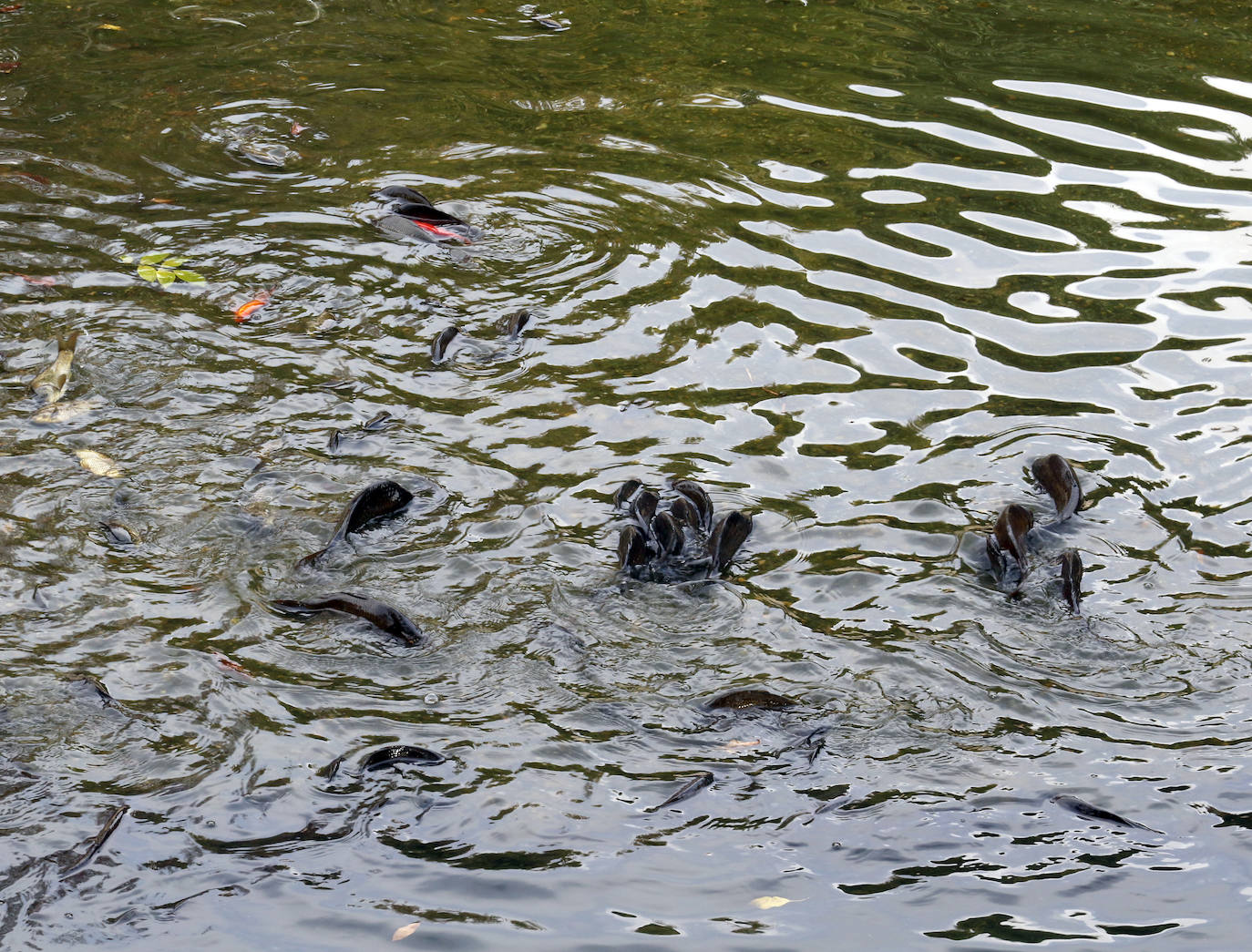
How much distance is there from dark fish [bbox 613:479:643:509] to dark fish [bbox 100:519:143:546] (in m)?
1.74

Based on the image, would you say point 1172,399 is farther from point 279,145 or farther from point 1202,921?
point 279,145

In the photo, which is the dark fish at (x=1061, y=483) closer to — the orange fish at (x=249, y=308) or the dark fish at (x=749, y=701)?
the dark fish at (x=749, y=701)

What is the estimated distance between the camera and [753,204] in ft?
22.0

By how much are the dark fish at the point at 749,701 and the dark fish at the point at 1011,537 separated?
110cm

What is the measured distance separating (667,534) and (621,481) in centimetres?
48

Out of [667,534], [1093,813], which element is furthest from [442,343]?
[1093,813]

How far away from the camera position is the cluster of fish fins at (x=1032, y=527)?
4.12 metres

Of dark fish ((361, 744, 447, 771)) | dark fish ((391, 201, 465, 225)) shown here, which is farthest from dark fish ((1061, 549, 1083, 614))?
dark fish ((391, 201, 465, 225))

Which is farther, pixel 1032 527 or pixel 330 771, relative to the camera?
pixel 1032 527

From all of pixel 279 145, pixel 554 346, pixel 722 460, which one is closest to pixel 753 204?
pixel 554 346

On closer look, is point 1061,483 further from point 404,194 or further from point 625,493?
point 404,194

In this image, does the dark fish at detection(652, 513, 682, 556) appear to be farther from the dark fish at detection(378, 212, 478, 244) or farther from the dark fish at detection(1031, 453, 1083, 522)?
the dark fish at detection(378, 212, 478, 244)

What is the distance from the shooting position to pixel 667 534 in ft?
14.0

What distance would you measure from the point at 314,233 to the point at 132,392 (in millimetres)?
1605
